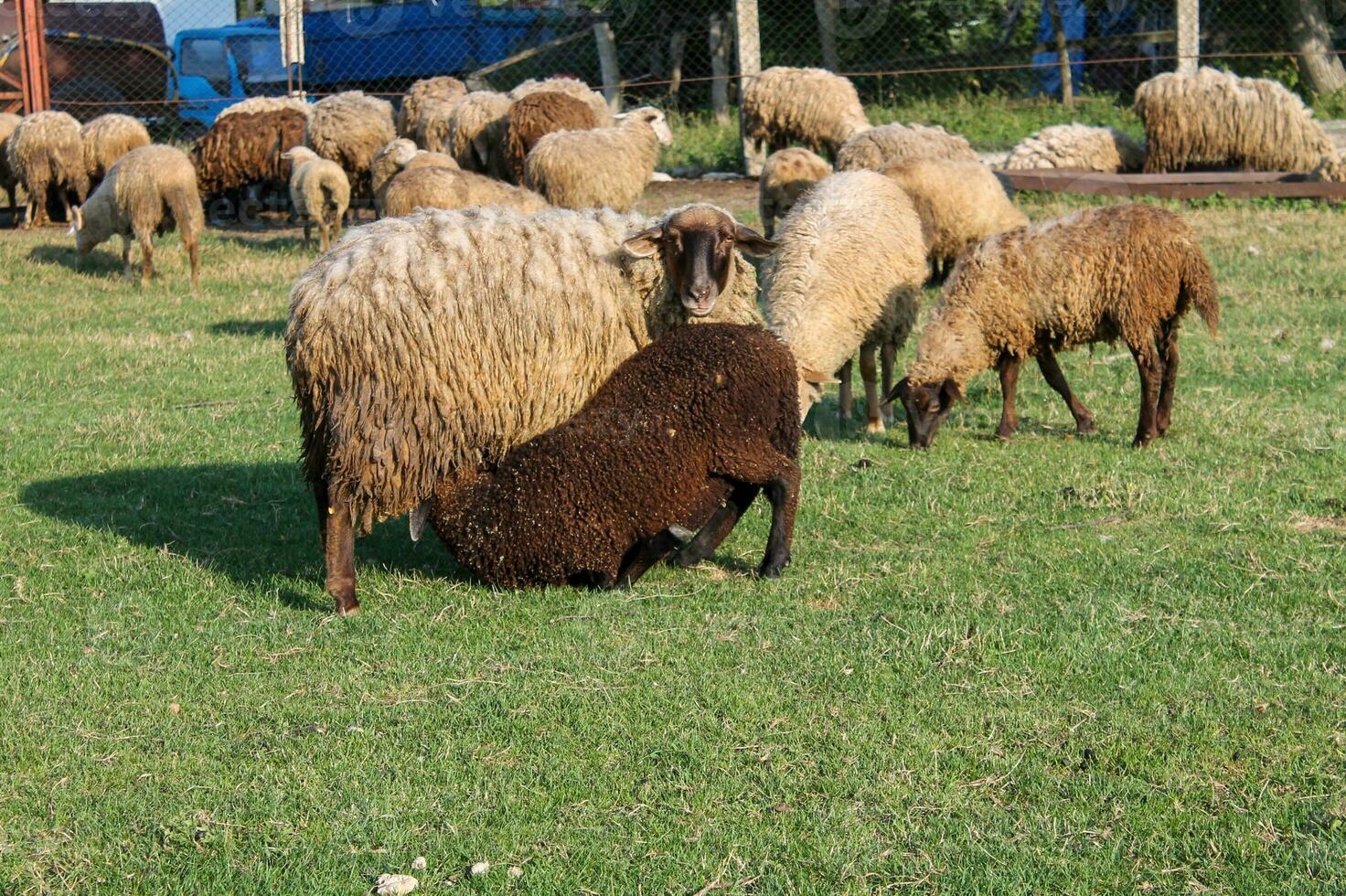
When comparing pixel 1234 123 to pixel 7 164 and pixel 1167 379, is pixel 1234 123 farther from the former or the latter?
pixel 7 164

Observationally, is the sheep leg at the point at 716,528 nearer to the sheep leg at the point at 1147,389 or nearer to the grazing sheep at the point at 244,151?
the sheep leg at the point at 1147,389

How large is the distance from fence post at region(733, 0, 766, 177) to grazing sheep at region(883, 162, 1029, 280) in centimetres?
665

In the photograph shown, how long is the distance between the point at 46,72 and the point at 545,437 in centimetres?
1608

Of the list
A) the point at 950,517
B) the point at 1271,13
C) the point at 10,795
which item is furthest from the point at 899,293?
the point at 1271,13

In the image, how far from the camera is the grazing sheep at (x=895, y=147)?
13.3m

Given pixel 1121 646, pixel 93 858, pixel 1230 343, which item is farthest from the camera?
pixel 1230 343

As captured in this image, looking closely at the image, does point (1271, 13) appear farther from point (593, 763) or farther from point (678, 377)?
point (593, 763)

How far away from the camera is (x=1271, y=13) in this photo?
20344mm

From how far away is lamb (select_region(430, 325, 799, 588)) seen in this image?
5672 mm

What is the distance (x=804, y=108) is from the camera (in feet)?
55.5

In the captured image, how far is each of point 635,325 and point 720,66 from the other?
15184mm

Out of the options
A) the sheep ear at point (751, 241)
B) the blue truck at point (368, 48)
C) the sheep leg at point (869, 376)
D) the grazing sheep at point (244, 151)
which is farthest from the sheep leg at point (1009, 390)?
the blue truck at point (368, 48)

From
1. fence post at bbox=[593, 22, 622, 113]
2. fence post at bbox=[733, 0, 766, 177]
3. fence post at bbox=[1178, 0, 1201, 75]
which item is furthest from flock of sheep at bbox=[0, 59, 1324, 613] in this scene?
fence post at bbox=[593, 22, 622, 113]

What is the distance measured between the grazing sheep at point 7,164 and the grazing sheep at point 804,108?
29.6ft
